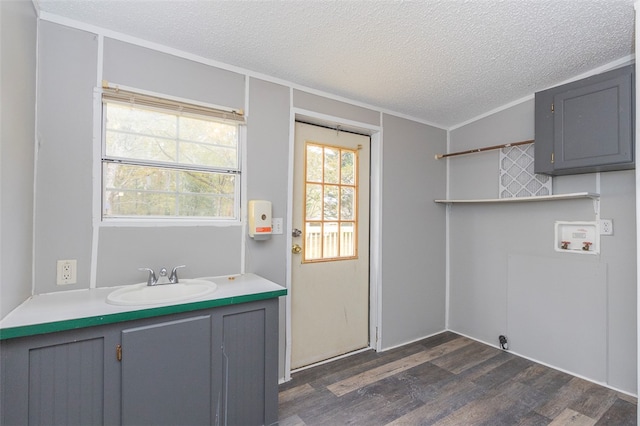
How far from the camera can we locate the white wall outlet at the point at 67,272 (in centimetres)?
163

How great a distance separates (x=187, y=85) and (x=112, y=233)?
1.03 m

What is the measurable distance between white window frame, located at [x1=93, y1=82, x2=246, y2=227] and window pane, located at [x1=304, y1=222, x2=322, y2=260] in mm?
654

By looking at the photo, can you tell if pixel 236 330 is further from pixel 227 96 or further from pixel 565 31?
pixel 565 31

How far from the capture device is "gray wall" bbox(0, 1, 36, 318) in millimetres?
1218

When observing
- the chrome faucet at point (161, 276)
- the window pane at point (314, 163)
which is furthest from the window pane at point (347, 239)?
the chrome faucet at point (161, 276)

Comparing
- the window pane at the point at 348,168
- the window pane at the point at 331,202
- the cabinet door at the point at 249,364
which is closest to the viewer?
the cabinet door at the point at 249,364

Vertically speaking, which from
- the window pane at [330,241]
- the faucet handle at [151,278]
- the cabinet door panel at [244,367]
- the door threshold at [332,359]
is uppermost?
the window pane at [330,241]

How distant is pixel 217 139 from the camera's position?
84.2 inches

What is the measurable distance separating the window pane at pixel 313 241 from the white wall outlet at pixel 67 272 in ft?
5.00

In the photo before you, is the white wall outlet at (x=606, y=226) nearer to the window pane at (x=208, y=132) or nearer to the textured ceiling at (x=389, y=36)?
the textured ceiling at (x=389, y=36)

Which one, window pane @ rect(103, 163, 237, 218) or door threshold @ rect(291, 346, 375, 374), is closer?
window pane @ rect(103, 163, 237, 218)

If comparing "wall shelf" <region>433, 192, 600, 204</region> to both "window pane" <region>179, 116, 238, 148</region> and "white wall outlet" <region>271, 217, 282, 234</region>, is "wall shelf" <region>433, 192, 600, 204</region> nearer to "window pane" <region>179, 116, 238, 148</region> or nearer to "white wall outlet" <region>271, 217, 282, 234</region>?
"white wall outlet" <region>271, 217, 282, 234</region>

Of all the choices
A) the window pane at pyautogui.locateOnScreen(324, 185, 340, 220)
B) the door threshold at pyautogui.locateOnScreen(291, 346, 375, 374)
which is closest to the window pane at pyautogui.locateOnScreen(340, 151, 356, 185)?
the window pane at pyautogui.locateOnScreen(324, 185, 340, 220)

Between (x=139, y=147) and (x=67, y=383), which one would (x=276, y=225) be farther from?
(x=67, y=383)
